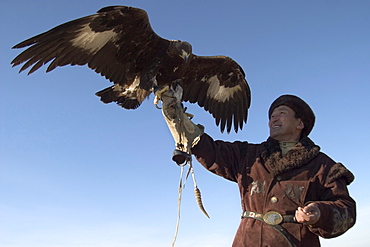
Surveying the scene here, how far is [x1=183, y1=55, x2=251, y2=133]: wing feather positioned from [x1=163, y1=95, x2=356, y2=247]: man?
177 centimetres

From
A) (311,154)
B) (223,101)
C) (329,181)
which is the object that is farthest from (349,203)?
(223,101)

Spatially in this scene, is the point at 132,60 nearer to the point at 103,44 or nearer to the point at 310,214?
the point at 103,44

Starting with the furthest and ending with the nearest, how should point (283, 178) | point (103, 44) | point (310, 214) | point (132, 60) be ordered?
point (132, 60), point (103, 44), point (283, 178), point (310, 214)

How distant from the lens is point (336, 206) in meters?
2.03

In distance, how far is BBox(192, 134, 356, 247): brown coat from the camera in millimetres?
2070

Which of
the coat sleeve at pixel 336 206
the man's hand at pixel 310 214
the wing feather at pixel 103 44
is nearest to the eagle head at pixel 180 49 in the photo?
the wing feather at pixel 103 44

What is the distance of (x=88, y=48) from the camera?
3756 millimetres

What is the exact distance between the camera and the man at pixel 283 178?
6.77 ft

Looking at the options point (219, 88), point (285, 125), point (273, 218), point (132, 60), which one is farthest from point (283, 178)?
point (219, 88)

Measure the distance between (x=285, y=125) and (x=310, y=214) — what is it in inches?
27.9

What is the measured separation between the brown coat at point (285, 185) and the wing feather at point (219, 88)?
1.83m

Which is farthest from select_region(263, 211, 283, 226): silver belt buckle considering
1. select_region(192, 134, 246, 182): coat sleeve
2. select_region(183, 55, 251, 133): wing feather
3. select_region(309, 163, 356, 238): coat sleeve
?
select_region(183, 55, 251, 133): wing feather

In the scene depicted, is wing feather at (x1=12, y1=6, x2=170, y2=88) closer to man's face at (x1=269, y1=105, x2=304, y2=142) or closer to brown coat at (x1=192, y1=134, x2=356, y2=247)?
brown coat at (x1=192, y1=134, x2=356, y2=247)

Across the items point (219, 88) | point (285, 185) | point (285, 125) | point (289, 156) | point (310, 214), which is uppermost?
point (219, 88)
